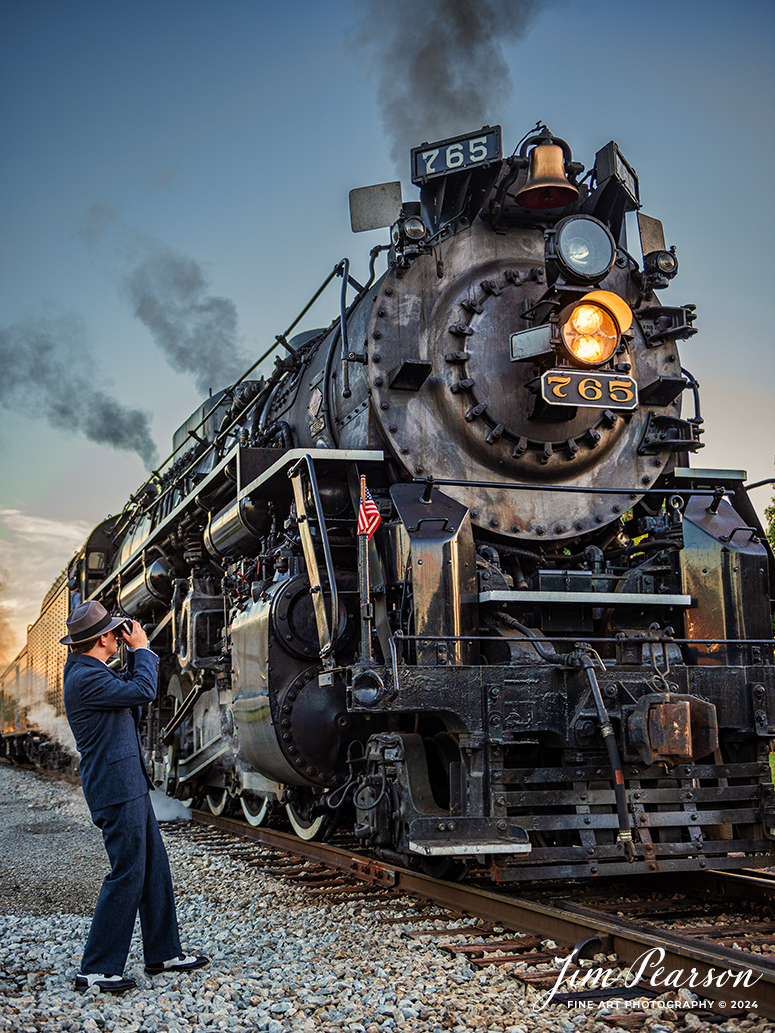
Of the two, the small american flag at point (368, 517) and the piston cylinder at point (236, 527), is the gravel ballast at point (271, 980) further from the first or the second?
the piston cylinder at point (236, 527)

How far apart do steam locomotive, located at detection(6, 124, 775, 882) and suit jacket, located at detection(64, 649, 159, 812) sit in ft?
3.43

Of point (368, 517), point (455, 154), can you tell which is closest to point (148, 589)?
point (368, 517)

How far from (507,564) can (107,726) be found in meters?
2.47

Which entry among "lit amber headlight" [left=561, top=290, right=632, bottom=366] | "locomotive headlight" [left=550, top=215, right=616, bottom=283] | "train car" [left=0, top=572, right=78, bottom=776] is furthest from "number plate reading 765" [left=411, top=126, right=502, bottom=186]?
"train car" [left=0, top=572, right=78, bottom=776]

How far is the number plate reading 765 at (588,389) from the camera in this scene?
5.20 m

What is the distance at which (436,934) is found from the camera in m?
4.02

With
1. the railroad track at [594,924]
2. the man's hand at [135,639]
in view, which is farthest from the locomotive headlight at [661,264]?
the man's hand at [135,639]

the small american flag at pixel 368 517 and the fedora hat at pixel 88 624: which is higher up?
the small american flag at pixel 368 517

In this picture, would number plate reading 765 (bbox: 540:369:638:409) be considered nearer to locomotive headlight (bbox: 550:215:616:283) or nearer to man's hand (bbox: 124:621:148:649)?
locomotive headlight (bbox: 550:215:616:283)

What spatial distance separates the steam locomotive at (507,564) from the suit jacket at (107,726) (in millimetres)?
1046

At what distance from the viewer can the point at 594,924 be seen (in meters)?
3.68

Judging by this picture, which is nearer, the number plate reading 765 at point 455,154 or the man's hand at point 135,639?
the man's hand at point 135,639

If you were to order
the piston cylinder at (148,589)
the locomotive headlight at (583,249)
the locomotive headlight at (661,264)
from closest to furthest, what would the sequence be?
the locomotive headlight at (583,249) < the locomotive headlight at (661,264) < the piston cylinder at (148,589)

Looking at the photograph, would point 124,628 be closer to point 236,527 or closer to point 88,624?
point 88,624
